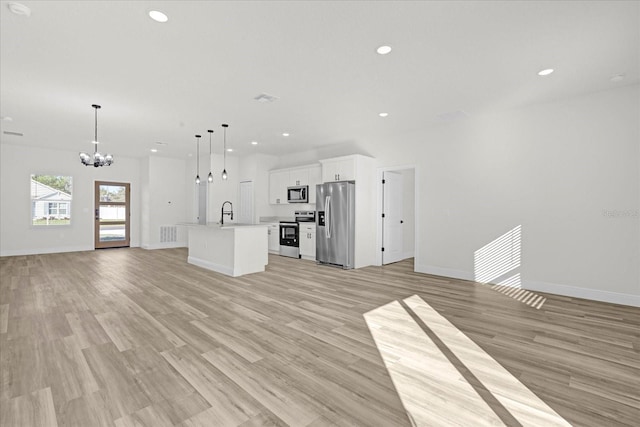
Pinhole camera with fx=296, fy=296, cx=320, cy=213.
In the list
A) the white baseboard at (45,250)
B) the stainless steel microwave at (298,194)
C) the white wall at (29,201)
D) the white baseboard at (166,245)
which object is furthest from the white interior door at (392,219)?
the white baseboard at (45,250)

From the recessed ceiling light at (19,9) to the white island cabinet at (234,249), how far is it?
3538 millimetres

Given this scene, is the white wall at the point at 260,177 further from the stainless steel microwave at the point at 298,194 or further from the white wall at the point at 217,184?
the stainless steel microwave at the point at 298,194

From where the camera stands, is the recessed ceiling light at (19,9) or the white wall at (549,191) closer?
the recessed ceiling light at (19,9)

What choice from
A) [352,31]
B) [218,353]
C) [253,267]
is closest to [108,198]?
[253,267]

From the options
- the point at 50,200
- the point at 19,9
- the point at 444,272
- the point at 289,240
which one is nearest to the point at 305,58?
the point at 19,9

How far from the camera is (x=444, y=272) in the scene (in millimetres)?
5586

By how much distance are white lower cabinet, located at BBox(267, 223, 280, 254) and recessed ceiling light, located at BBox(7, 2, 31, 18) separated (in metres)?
6.14

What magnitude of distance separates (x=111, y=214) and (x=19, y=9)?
8.27 meters

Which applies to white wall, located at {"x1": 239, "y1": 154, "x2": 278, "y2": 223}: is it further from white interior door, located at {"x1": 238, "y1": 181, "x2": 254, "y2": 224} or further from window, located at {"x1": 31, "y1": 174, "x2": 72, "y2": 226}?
window, located at {"x1": 31, "y1": 174, "x2": 72, "y2": 226}

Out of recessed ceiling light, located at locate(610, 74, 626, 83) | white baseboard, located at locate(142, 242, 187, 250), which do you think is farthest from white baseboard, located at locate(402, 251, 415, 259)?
white baseboard, located at locate(142, 242, 187, 250)

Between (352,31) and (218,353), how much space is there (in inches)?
123

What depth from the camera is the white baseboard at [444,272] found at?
5.32 meters

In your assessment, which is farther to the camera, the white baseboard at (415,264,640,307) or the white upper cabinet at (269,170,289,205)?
the white upper cabinet at (269,170,289,205)

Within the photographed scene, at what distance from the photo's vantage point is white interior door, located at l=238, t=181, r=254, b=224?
8.70m
